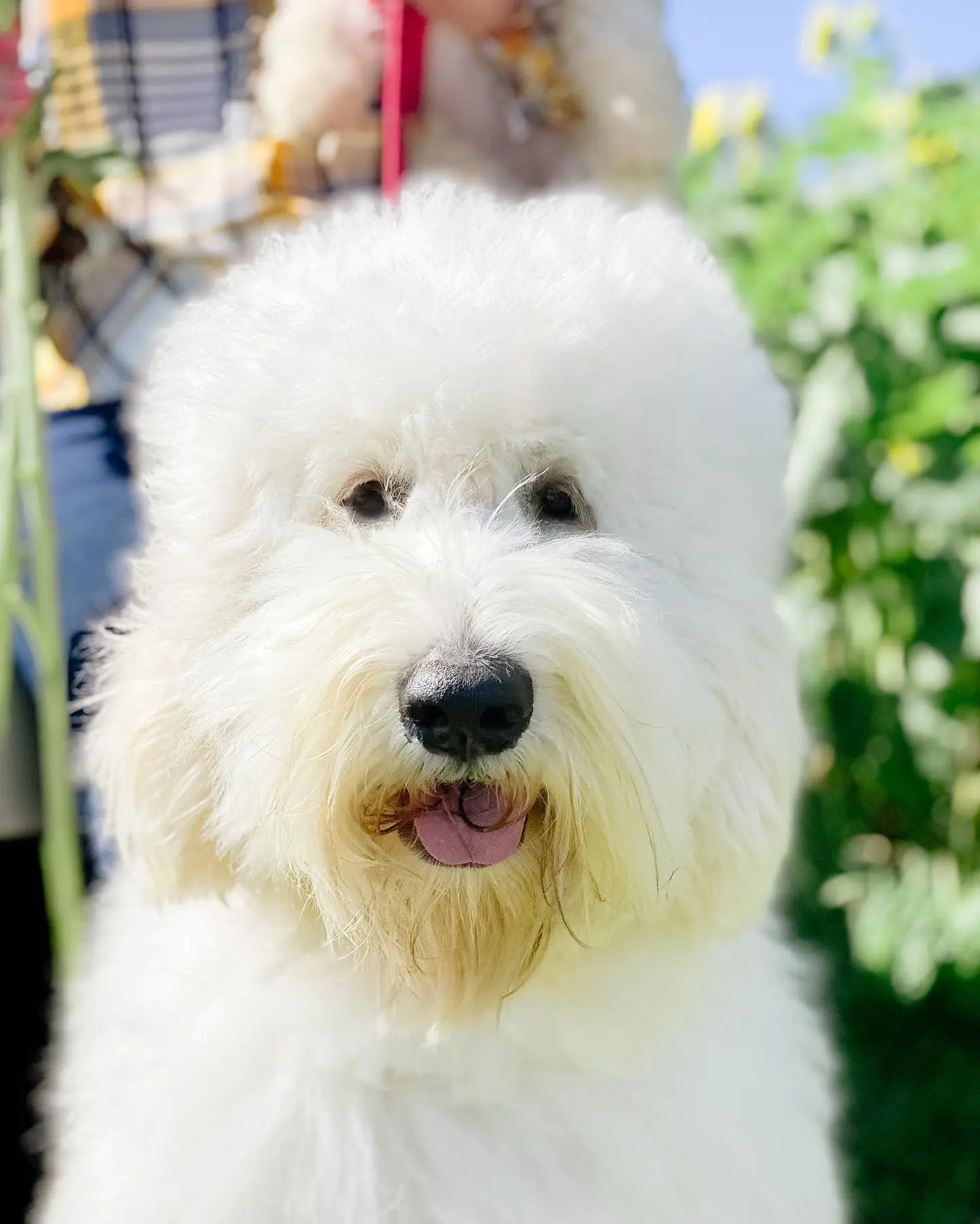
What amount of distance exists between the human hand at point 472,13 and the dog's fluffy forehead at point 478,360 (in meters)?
0.52

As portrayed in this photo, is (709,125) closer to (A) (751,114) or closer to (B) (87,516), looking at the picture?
(A) (751,114)

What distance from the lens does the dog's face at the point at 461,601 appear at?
3.57 feet

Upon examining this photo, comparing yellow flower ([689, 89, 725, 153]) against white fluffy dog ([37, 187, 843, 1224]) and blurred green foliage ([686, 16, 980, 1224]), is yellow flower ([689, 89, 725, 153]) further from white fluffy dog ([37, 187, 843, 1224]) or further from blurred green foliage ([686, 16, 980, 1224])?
white fluffy dog ([37, 187, 843, 1224])

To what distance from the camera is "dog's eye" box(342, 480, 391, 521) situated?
127 centimetres

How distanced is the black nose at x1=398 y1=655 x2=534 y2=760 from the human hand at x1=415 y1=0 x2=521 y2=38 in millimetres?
1076

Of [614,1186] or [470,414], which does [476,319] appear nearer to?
[470,414]

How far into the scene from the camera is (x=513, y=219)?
4.26 ft

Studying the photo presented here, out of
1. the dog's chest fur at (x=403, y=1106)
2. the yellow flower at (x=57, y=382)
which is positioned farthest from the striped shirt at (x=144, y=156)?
the dog's chest fur at (x=403, y=1106)

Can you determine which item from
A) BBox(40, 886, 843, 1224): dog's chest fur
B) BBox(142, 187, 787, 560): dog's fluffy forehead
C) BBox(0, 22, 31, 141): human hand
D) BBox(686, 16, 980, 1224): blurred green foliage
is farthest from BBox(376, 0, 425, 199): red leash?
BBox(686, 16, 980, 1224): blurred green foliage

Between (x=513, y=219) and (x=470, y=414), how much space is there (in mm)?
241

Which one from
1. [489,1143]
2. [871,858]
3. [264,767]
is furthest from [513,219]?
[871,858]

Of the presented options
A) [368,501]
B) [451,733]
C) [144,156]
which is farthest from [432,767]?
[144,156]

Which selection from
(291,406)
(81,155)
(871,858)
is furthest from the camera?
(871,858)

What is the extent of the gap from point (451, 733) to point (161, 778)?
0.40 m
